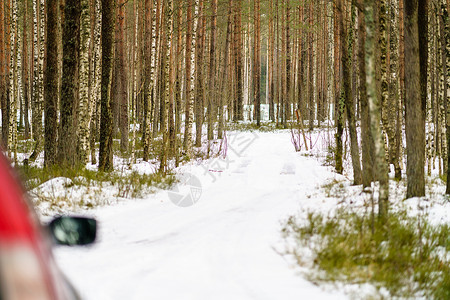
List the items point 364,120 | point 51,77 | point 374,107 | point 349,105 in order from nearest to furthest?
point 374,107 → point 364,120 → point 349,105 → point 51,77

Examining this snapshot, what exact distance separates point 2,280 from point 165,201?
278 inches

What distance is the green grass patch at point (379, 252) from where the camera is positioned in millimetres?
3807

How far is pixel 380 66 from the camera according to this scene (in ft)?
31.4

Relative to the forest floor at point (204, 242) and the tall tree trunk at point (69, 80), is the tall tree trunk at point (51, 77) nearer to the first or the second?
the tall tree trunk at point (69, 80)

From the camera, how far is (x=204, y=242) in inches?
191

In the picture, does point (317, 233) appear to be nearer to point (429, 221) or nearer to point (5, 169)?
point (429, 221)

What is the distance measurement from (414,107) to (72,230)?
7.49m

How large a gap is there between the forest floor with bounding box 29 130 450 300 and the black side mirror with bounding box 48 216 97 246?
1.13 metres

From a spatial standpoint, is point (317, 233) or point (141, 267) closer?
point (141, 267)

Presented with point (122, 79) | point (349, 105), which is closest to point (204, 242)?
point (349, 105)

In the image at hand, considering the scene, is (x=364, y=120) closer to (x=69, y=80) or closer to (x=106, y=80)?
(x=106, y=80)

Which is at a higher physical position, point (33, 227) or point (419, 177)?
point (33, 227)

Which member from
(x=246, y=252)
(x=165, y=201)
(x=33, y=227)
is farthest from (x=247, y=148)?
(x=33, y=227)

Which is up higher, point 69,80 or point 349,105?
point 69,80
